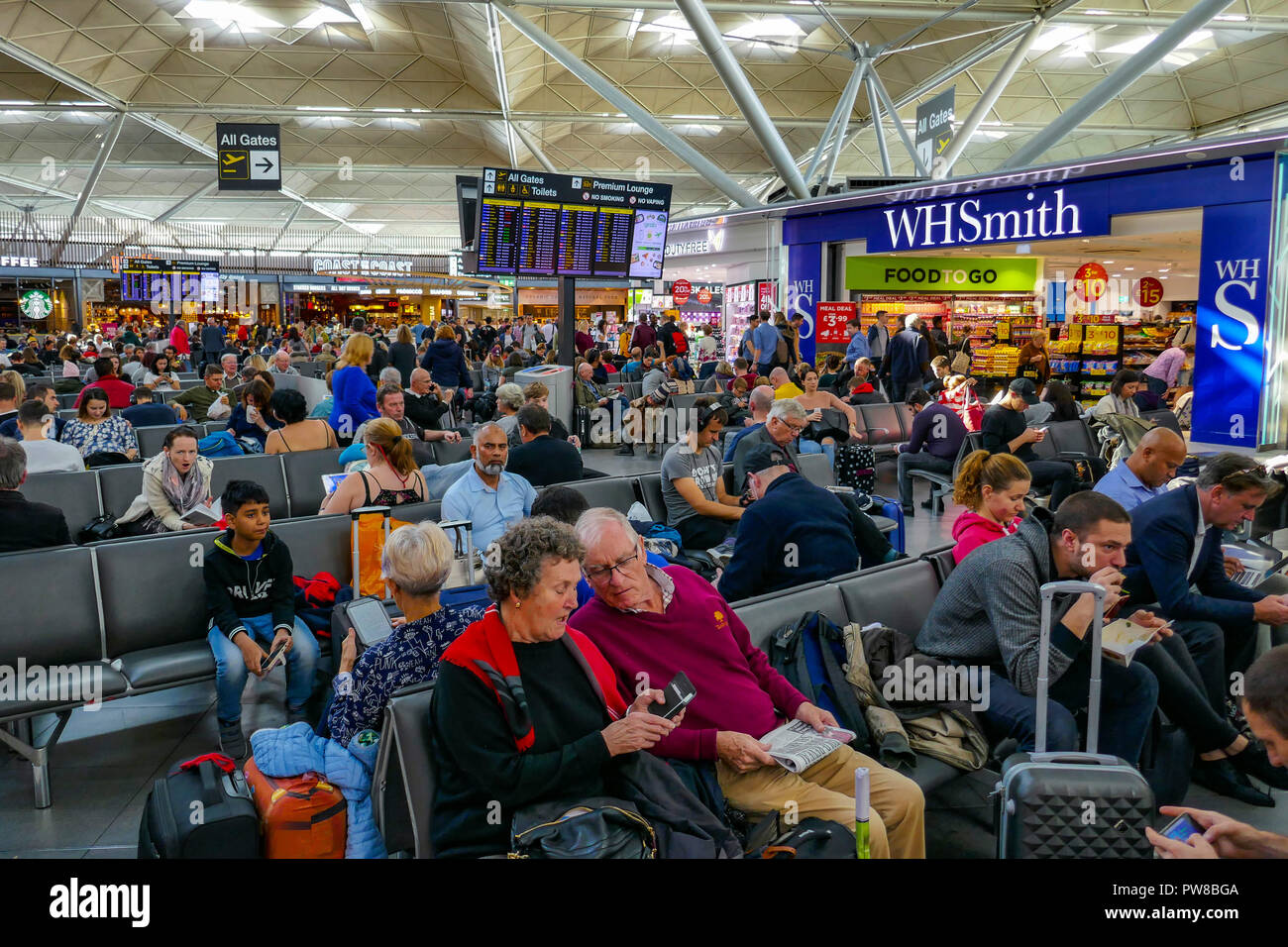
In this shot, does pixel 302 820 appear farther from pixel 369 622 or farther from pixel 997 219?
pixel 997 219

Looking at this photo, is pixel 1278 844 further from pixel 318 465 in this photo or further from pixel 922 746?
pixel 318 465

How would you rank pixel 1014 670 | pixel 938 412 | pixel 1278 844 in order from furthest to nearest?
pixel 938 412, pixel 1014 670, pixel 1278 844

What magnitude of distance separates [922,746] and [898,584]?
0.83 metres

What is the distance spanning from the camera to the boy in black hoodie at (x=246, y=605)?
13.6 ft

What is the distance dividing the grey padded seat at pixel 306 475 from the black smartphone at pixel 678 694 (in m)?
4.72

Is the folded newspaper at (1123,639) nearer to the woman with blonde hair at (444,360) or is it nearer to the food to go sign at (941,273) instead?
the woman with blonde hair at (444,360)

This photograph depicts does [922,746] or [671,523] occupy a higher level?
[671,523]

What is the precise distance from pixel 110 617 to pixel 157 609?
192 millimetres

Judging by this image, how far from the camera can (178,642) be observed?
4504mm

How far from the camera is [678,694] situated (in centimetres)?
264

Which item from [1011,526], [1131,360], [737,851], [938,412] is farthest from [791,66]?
[737,851]

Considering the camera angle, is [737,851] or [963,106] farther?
[963,106]

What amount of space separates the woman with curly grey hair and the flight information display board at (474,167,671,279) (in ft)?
31.3

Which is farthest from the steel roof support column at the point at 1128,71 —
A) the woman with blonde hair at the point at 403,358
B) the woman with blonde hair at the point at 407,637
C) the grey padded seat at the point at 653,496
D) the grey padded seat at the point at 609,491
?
the woman with blonde hair at the point at 407,637
